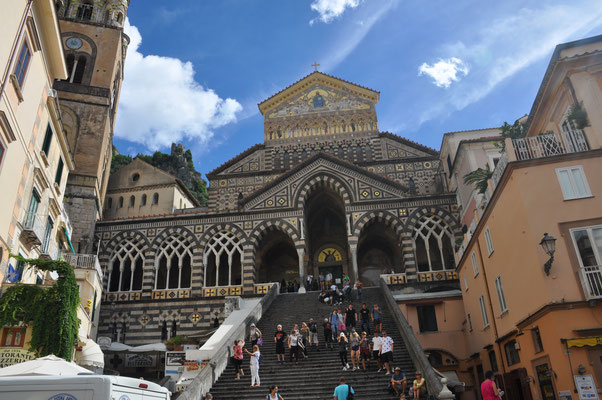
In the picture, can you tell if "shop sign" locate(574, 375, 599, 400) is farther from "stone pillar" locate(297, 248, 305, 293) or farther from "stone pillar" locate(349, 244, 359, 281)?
"stone pillar" locate(297, 248, 305, 293)

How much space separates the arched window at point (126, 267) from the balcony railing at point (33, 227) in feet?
39.4

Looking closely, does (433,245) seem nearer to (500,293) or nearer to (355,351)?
(500,293)

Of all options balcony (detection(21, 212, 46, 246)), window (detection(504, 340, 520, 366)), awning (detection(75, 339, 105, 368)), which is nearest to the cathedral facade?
awning (detection(75, 339, 105, 368))

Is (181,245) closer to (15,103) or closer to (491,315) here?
(15,103)

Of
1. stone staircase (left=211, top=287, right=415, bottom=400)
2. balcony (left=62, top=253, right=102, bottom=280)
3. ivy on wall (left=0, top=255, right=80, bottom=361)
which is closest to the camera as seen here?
stone staircase (left=211, top=287, right=415, bottom=400)

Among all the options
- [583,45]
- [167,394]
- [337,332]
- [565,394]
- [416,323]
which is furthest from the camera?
[416,323]

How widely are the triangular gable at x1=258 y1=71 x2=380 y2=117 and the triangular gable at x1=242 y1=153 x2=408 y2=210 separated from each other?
909 cm

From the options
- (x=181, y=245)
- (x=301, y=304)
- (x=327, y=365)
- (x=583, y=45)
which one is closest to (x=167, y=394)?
(x=327, y=365)

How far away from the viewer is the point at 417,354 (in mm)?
14328

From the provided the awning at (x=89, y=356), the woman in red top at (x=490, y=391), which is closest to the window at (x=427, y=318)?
the woman in red top at (x=490, y=391)

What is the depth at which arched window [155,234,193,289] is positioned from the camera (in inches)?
1165

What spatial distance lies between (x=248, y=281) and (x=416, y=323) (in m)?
10.6

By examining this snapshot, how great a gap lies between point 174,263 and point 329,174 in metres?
11.9

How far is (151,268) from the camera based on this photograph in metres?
29.5
